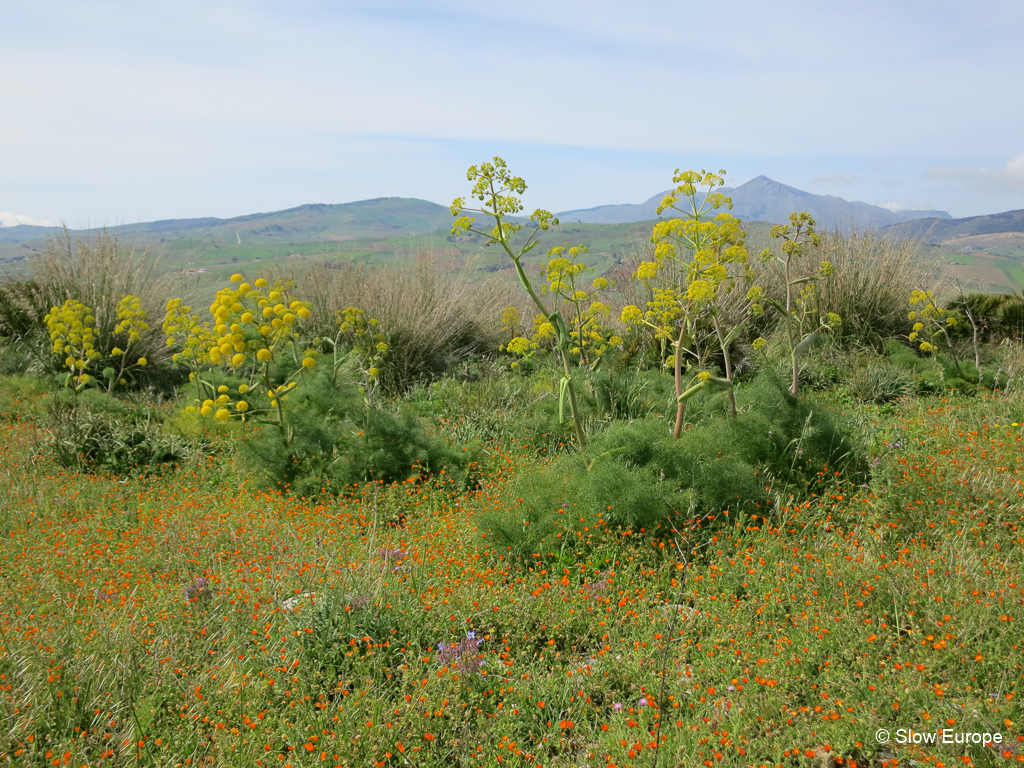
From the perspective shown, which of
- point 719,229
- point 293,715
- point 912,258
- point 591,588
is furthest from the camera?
point 912,258

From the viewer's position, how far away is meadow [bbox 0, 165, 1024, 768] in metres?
2.33

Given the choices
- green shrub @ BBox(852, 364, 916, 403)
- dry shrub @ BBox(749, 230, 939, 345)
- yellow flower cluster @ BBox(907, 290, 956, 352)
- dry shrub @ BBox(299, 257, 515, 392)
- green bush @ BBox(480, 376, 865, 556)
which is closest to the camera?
green bush @ BBox(480, 376, 865, 556)

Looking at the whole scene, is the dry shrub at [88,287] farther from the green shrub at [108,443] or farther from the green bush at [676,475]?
the green bush at [676,475]

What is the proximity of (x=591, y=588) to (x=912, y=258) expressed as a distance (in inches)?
397

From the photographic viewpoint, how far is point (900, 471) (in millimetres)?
4121

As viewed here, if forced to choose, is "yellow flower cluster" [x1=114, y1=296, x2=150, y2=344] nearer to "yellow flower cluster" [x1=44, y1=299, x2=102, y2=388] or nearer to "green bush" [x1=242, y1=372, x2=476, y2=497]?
"yellow flower cluster" [x1=44, y1=299, x2=102, y2=388]

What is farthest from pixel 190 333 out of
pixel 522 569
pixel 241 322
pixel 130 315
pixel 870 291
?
pixel 870 291

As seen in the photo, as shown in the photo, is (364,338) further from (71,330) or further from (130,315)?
(71,330)

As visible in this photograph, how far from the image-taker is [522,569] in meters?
3.66

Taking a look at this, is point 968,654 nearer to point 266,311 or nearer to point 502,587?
point 502,587

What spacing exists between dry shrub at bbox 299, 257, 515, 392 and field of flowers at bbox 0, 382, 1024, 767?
4.54m

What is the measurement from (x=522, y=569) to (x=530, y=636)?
635mm

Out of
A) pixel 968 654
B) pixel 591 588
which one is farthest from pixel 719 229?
pixel 968 654

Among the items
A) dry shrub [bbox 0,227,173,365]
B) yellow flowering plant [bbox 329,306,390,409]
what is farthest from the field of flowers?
dry shrub [bbox 0,227,173,365]
